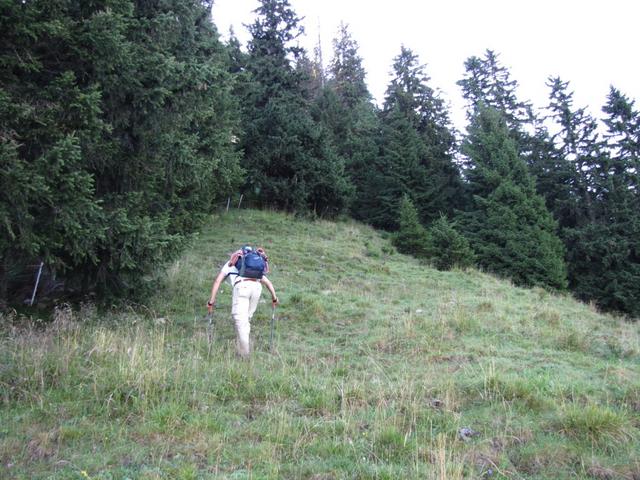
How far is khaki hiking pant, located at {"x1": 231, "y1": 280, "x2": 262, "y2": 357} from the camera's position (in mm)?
7324

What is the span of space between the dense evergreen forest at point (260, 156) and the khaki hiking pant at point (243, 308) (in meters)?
1.53

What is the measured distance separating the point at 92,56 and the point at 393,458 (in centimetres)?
677

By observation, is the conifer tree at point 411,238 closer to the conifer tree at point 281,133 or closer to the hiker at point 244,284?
the conifer tree at point 281,133

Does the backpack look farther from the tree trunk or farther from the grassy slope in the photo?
the tree trunk

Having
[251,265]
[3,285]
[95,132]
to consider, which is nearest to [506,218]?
[251,265]

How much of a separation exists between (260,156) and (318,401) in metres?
19.4

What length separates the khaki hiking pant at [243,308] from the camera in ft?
24.0

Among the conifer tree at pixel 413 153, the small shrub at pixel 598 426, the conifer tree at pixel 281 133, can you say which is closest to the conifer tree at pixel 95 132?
the small shrub at pixel 598 426

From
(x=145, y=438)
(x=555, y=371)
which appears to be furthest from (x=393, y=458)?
(x=555, y=371)

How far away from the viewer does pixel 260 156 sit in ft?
77.5

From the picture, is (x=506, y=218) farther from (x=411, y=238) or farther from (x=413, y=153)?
(x=413, y=153)

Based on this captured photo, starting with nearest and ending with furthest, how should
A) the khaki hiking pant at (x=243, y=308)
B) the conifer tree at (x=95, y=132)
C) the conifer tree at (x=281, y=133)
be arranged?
the conifer tree at (x=95, y=132), the khaki hiking pant at (x=243, y=308), the conifer tree at (x=281, y=133)

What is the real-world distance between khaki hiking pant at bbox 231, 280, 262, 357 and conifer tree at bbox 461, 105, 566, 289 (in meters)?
19.9

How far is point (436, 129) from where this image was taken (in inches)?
1404
